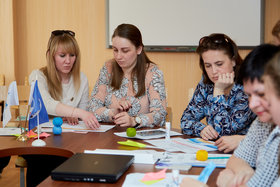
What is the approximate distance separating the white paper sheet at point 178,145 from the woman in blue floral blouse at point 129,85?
1.70 feet

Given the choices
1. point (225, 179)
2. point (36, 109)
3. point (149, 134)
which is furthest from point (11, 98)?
point (225, 179)

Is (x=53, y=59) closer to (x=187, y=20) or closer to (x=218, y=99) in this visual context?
(x=218, y=99)

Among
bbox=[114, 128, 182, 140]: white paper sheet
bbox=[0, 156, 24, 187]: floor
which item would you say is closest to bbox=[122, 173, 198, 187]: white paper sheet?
bbox=[114, 128, 182, 140]: white paper sheet

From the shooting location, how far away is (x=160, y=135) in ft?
5.97

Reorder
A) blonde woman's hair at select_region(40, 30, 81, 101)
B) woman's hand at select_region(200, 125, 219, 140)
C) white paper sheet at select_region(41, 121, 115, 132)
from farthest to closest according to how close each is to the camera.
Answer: blonde woman's hair at select_region(40, 30, 81, 101) → white paper sheet at select_region(41, 121, 115, 132) → woman's hand at select_region(200, 125, 219, 140)

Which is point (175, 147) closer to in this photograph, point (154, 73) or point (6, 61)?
point (154, 73)

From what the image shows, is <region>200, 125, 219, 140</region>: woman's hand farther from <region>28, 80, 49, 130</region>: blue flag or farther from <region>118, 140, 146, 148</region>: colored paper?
<region>28, 80, 49, 130</region>: blue flag

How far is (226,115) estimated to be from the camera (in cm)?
180

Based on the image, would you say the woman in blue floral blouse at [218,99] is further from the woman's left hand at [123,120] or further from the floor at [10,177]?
the floor at [10,177]

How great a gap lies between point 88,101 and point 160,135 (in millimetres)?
944

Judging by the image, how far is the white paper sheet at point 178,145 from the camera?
1513 millimetres

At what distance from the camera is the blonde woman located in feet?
7.28

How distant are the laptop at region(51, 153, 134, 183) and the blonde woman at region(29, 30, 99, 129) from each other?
0.94 metres

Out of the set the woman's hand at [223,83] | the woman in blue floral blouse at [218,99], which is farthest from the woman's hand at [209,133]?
the woman's hand at [223,83]
